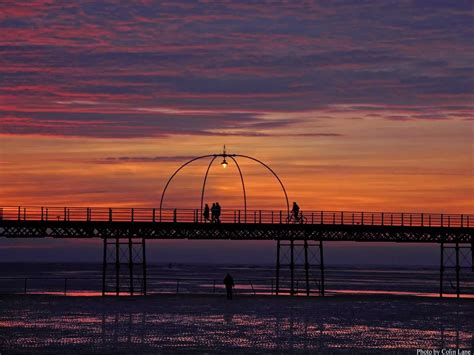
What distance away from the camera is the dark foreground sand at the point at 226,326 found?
35.8 metres

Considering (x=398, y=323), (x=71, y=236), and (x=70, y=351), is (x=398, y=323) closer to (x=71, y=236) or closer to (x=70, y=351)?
(x=70, y=351)

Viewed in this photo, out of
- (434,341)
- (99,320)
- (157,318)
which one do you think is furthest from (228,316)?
(434,341)

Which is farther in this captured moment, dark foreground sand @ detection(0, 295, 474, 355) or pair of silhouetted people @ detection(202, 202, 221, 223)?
pair of silhouetted people @ detection(202, 202, 221, 223)

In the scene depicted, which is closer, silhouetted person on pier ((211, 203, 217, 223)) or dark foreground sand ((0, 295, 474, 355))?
dark foreground sand ((0, 295, 474, 355))

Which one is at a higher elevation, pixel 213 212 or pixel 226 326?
pixel 213 212

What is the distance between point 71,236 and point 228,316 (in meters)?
23.7

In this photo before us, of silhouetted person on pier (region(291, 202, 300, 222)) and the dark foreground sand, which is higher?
silhouetted person on pier (region(291, 202, 300, 222))

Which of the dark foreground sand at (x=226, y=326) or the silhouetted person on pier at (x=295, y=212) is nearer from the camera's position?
the dark foreground sand at (x=226, y=326)

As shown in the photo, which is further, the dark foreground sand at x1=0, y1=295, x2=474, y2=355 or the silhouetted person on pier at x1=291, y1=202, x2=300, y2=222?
the silhouetted person on pier at x1=291, y1=202, x2=300, y2=222

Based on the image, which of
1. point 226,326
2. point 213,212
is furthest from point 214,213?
point 226,326

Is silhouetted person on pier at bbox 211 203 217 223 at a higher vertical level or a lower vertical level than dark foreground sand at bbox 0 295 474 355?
higher

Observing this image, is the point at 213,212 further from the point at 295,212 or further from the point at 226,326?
the point at 226,326

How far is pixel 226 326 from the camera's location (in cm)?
4406

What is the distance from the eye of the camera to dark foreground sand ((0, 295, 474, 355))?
35.8 m
